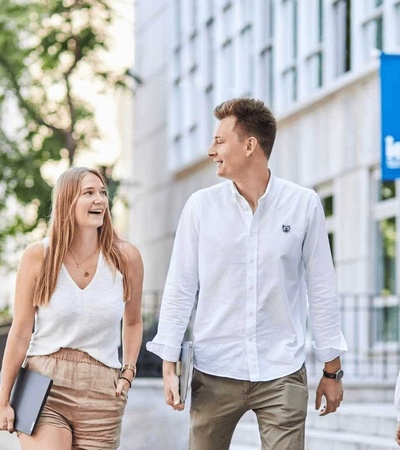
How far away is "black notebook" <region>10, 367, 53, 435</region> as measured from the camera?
6.18 meters

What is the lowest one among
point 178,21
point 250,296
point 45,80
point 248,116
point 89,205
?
point 250,296

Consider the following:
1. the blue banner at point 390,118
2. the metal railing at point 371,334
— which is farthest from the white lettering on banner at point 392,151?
the metal railing at point 371,334

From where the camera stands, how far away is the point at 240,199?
648 centimetres

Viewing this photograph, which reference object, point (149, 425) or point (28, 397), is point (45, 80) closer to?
point (149, 425)

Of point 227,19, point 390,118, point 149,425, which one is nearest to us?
point 390,118

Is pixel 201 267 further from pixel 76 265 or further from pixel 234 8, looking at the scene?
pixel 234 8

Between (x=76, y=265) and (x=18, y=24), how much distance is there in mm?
24781

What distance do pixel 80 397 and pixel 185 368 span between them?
0.46 metres

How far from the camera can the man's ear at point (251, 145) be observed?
648 cm

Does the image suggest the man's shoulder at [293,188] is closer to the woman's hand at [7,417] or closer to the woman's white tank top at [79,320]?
the woman's white tank top at [79,320]

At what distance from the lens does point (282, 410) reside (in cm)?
629

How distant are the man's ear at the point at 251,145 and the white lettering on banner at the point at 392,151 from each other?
9.49ft

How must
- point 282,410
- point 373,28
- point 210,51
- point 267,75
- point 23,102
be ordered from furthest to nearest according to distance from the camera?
point 23,102 < point 210,51 < point 267,75 < point 373,28 < point 282,410

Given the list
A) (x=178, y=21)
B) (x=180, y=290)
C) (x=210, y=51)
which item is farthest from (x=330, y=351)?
(x=178, y=21)
